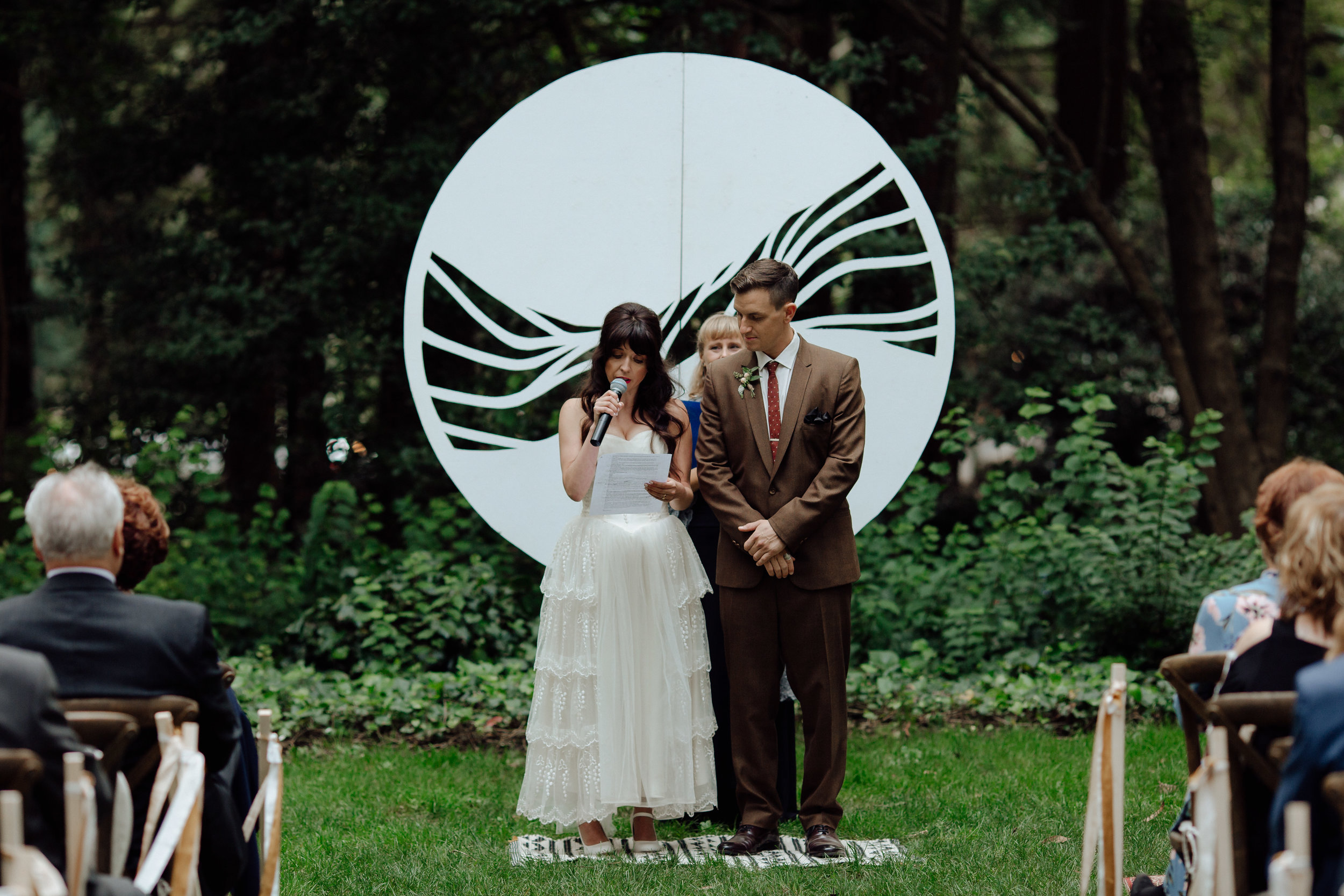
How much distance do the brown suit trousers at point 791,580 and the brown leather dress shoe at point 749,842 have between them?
0.03m

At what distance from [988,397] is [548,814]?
6.32 meters

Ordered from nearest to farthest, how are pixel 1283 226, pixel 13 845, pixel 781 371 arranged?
pixel 13 845 < pixel 781 371 < pixel 1283 226

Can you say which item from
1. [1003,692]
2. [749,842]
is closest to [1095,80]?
[1003,692]

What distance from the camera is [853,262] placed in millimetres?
6020

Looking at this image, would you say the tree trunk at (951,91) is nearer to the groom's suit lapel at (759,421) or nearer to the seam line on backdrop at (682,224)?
the seam line on backdrop at (682,224)

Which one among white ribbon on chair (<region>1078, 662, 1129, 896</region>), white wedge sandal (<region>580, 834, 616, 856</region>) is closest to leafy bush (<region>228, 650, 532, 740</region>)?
white wedge sandal (<region>580, 834, 616, 856</region>)

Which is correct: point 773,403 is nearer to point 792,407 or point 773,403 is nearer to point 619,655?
point 792,407

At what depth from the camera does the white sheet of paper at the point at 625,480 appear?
13.8 ft

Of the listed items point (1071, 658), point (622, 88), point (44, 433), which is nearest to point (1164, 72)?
point (1071, 658)

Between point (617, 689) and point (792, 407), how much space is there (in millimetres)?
1118

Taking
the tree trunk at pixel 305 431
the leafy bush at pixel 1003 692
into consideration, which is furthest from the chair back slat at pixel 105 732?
the tree trunk at pixel 305 431

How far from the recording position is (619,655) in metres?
4.26

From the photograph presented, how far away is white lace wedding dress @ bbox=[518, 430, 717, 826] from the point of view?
4.23 meters

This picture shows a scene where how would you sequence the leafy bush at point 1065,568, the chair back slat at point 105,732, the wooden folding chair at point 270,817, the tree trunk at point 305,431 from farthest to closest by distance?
the tree trunk at point 305,431 → the leafy bush at point 1065,568 → the wooden folding chair at point 270,817 → the chair back slat at point 105,732
